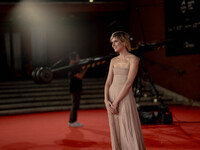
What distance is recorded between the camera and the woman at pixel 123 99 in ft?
7.83

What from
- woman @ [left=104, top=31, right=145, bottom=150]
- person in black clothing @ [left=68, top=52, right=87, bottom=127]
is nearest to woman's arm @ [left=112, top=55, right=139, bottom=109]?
woman @ [left=104, top=31, right=145, bottom=150]

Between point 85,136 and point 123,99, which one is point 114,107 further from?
point 85,136

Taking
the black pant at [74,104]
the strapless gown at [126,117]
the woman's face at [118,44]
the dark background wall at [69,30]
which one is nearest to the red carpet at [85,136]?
the black pant at [74,104]

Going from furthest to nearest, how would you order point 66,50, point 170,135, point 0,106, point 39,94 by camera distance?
point 66,50 < point 39,94 < point 0,106 < point 170,135

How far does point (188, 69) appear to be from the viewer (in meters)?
8.81

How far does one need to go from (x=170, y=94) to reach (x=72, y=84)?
5212 millimetres

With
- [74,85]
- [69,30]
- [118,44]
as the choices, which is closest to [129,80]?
[118,44]

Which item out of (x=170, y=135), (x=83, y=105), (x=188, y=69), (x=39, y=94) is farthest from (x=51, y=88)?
(x=170, y=135)

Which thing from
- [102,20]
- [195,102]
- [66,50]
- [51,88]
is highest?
[102,20]

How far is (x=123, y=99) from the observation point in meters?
2.45

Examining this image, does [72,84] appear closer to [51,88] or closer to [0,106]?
[0,106]

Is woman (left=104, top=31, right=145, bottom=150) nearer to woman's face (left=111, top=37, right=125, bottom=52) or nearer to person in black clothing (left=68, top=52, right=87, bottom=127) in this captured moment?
woman's face (left=111, top=37, right=125, bottom=52)

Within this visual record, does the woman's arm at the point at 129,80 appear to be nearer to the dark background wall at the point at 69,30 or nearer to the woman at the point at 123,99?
the woman at the point at 123,99

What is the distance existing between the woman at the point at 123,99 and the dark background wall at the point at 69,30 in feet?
25.8
